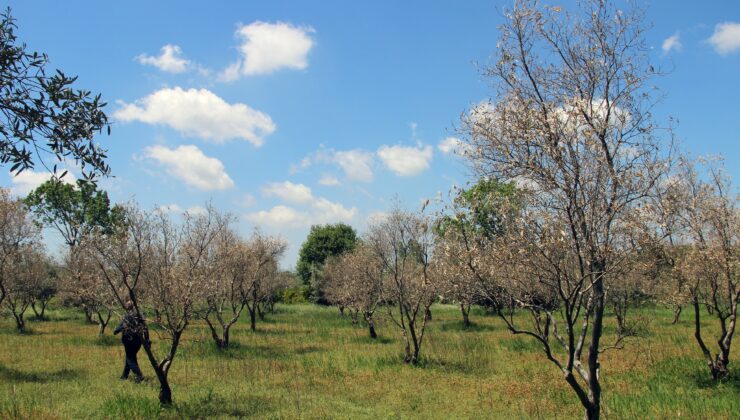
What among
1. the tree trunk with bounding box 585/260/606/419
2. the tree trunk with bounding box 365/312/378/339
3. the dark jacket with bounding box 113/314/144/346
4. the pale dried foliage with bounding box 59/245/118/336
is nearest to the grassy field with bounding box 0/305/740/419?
the dark jacket with bounding box 113/314/144/346

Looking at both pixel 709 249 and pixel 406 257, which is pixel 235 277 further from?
pixel 709 249

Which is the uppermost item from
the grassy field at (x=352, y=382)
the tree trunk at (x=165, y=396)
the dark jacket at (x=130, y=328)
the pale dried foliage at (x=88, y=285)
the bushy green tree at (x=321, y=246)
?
the bushy green tree at (x=321, y=246)

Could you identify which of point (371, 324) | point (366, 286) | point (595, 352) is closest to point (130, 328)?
point (595, 352)

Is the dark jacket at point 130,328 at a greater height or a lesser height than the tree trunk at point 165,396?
greater

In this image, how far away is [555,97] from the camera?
884 centimetres

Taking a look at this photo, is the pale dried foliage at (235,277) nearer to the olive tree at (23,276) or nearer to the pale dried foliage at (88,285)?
the pale dried foliage at (88,285)

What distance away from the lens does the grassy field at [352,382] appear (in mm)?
13016

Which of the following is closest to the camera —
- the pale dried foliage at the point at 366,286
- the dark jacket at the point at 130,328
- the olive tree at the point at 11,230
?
the dark jacket at the point at 130,328

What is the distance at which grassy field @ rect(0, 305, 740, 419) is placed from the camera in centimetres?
1302

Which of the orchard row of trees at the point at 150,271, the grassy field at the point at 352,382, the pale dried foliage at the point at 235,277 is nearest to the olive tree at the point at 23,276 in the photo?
the orchard row of trees at the point at 150,271

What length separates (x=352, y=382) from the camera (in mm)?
17531

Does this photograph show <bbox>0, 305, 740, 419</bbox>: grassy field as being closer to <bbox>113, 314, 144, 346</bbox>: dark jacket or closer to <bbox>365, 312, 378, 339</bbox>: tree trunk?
<bbox>113, 314, 144, 346</bbox>: dark jacket

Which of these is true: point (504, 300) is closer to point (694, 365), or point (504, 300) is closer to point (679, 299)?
point (679, 299)

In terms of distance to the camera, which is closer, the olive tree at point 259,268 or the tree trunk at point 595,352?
the tree trunk at point 595,352
